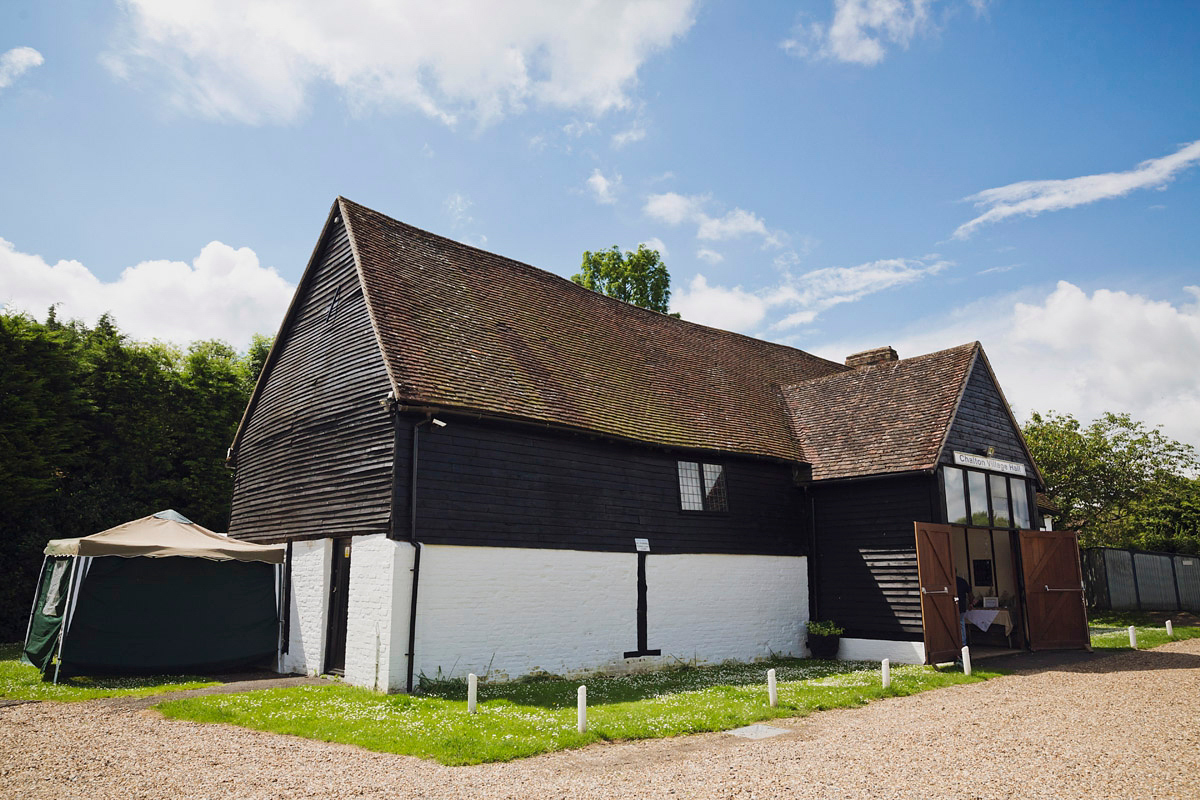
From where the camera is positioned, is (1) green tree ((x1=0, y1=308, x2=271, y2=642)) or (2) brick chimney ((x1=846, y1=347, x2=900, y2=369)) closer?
(1) green tree ((x1=0, y1=308, x2=271, y2=642))

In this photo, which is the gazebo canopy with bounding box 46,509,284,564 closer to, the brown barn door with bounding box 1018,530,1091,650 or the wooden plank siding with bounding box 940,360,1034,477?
the wooden plank siding with bounding box 940,360,1034,477

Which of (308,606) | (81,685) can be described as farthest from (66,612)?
(308,606)

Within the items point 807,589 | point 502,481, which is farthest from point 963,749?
point 807,589

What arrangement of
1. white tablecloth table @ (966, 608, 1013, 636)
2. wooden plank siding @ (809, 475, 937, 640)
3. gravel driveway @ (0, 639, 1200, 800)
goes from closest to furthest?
1. gravel driveway @ (0, 639, 1200, 800)
2. wooden plank siding @ (809, 475, 937, 640)
3. white tablecloth table @ (966, 608, 1013, 636)

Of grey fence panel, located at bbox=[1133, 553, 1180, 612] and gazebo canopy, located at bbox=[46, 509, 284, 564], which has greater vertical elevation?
gazebo canopy, located at bbox=[46, 509, 284, 564]

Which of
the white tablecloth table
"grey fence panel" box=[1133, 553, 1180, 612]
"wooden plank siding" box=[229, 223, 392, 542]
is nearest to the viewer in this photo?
"wooden plank siding" box=[229, 223, 392, 542]

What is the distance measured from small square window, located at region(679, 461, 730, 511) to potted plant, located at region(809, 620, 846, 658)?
3672 mm

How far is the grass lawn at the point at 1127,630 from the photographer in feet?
64.4

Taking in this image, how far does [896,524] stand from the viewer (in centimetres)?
1778

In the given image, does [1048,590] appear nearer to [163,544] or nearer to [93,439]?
[163,544]

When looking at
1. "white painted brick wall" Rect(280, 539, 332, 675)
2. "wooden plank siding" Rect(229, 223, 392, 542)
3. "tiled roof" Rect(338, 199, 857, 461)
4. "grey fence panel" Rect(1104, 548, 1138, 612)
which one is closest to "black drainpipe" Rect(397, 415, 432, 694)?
"wooden plank siding" Rect(229, 223, 392, 542)

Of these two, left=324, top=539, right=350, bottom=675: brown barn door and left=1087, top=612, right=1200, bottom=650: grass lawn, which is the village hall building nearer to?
left=324, top=539, right=350, bottom=675: brown barn door

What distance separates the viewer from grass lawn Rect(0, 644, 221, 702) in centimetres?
1230

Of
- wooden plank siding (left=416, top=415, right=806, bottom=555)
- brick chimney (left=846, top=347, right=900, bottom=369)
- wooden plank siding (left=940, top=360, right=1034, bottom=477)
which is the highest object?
brick chimney (left=846, top=347, right=900, bottom=369)
